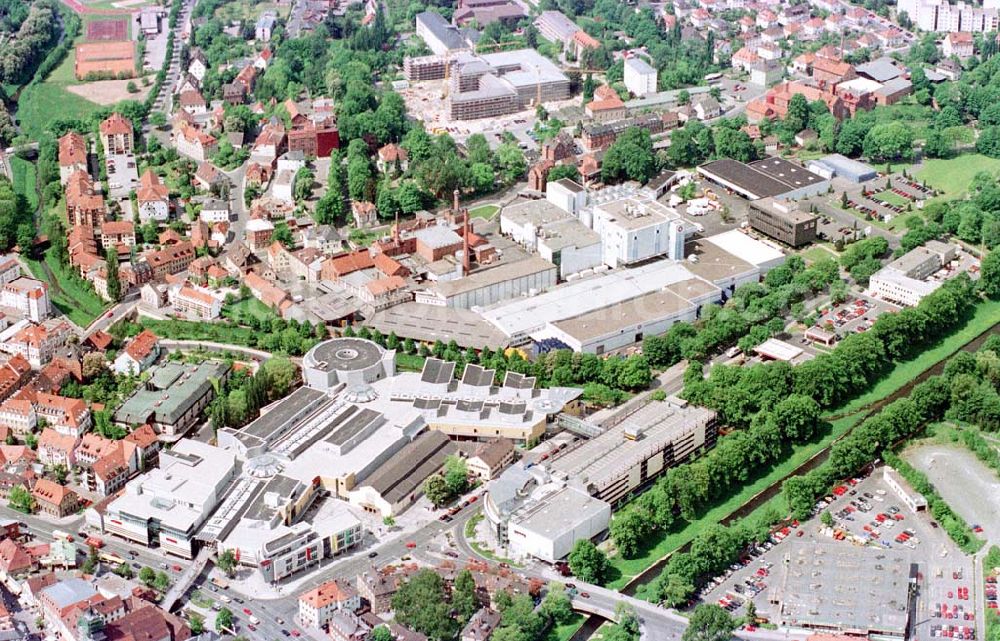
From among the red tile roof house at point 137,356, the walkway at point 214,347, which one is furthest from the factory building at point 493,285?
the red tile roof house at point 137,356

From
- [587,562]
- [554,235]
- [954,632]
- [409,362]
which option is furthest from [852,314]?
[587,562]

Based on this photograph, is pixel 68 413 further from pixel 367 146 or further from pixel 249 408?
pixel 367 146

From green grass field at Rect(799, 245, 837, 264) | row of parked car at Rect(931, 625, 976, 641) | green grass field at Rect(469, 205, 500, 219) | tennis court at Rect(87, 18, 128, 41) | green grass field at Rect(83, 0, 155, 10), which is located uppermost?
green grass field at Rect(83, 0, 155, 10)

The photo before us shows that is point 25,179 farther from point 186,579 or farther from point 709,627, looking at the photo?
point 709,627

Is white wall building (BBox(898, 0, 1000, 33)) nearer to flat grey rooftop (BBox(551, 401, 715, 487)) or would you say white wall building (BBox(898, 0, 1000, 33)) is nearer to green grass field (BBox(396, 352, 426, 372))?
green grass field (BBox(396, 352, 426, 372))

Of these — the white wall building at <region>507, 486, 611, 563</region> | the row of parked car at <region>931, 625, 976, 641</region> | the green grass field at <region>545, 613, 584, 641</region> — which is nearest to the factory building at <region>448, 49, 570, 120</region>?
the white wall building at <region>507, 486, 611, 563</region>

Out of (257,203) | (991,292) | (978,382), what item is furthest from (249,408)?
(991,292)

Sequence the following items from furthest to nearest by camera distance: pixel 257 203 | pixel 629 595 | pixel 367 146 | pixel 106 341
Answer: pixel 367 146
pixel 257 203
pixel 106 341
pixel 629 595
